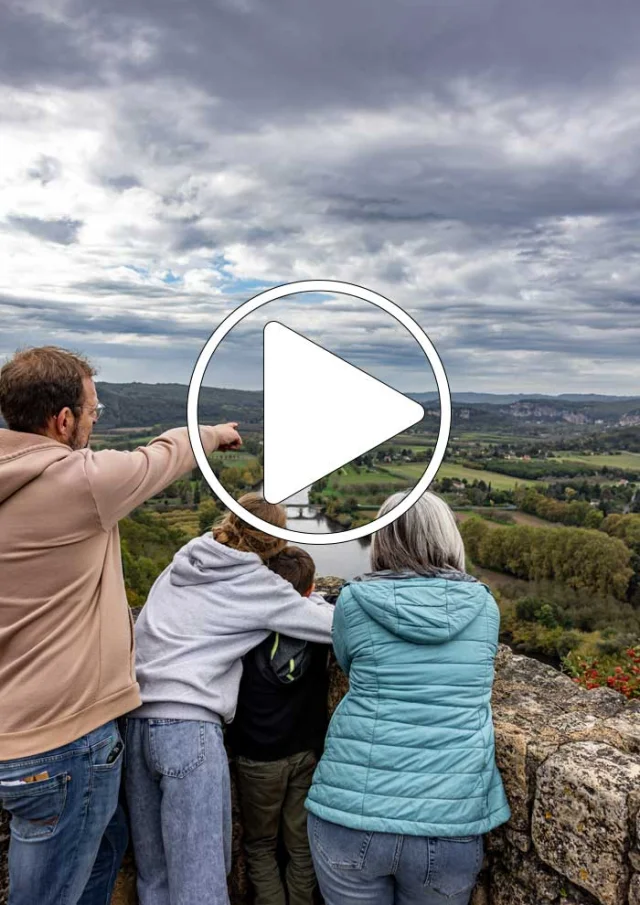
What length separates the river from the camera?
226 centimetres

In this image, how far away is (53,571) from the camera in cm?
205

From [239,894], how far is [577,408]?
31.1 metres

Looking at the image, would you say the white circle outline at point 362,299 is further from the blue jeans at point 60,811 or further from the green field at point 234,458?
the blue jeans at point 60,811

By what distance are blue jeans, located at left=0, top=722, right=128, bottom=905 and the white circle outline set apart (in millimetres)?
890

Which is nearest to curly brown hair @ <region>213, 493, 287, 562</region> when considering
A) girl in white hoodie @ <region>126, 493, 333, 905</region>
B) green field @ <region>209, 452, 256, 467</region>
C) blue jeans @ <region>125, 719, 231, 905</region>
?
girl in white hoodie @ <region>126, 493, 333, 905</region>

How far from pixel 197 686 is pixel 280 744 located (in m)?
0.49

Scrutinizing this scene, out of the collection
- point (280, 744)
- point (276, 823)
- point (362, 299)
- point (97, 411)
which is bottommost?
point (276, 823)

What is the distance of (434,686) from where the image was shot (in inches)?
88.7

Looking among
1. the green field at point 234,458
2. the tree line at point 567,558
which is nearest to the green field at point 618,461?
the tree line at point 567,558

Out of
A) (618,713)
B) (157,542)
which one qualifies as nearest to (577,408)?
(157,542)

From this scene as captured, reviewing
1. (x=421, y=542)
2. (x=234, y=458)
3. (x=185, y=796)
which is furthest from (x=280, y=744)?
(x=234, y=458)

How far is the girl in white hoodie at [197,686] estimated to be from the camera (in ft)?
7.66

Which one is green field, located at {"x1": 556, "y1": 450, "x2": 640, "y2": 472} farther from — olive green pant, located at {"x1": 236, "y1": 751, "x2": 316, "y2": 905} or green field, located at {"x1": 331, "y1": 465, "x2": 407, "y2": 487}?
green field, located at {"x1": 331, "y1": 465, "x2": 407, "y2": 487}

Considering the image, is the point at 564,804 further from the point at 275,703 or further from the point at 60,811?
the point at 60,811
